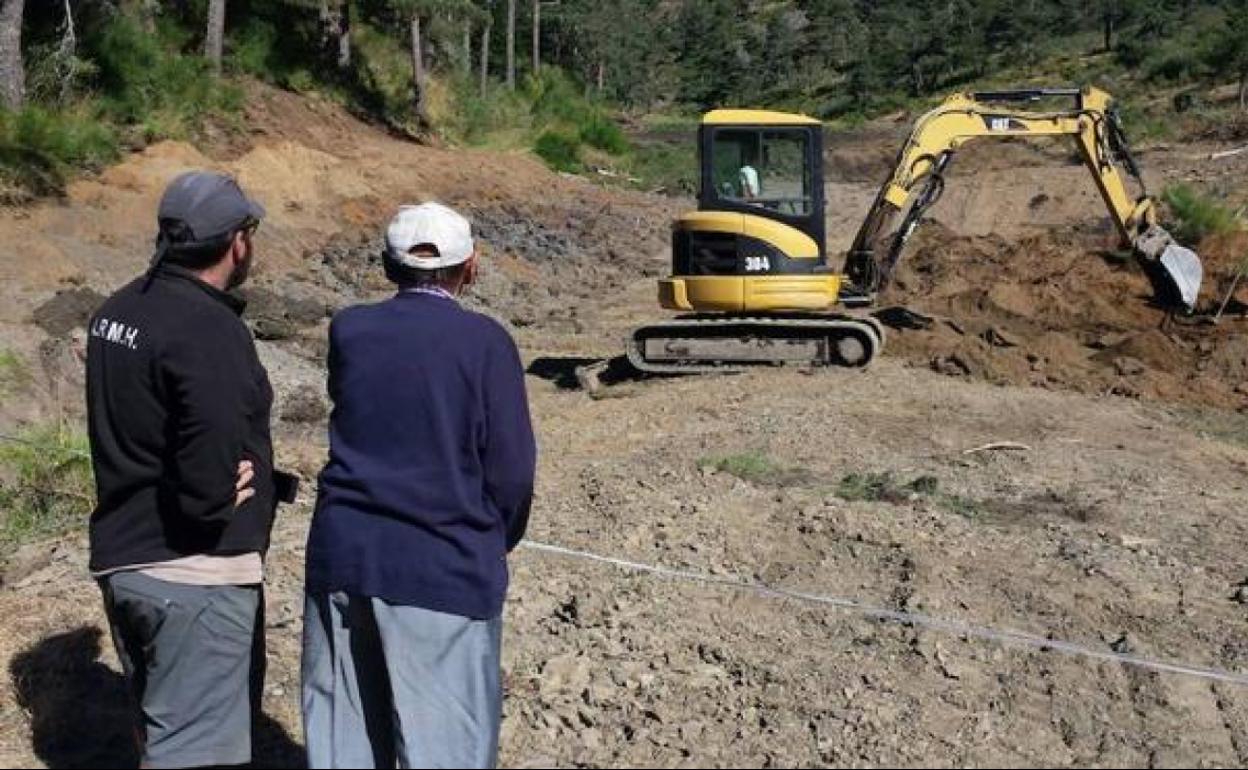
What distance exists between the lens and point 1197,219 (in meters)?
18.5

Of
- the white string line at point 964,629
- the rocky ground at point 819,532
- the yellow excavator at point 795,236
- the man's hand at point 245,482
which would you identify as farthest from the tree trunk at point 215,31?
the man's hand at point 245,482

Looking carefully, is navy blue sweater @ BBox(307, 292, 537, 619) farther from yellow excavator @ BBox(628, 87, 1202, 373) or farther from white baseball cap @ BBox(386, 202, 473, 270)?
yellow excavator @ BBox(628, 87, 1202, 373)

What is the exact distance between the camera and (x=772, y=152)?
12.3 meters

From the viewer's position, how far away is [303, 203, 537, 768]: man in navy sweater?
323 cm

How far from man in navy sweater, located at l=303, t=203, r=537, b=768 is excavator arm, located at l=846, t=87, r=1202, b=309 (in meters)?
10.3

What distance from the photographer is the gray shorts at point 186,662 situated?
3492 millimetres

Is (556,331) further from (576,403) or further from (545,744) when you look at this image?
(545,744)

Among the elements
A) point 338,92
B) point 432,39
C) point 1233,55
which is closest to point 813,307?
point 338,92

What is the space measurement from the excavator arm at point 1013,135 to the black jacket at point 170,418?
10383 millimetres

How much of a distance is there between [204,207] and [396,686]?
129 centimetres

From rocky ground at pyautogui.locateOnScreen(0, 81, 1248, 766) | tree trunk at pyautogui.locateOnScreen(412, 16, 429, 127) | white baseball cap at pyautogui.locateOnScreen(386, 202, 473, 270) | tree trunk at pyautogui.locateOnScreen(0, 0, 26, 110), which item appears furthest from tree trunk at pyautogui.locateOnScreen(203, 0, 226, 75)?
white baseball cap at pyautogui.locateOnScreen(386, 202, 473, 270)

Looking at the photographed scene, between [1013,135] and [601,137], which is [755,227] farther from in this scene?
[601,137]

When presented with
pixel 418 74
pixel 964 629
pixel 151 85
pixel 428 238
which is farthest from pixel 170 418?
pixel 418 74

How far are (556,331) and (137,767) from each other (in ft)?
38.5
